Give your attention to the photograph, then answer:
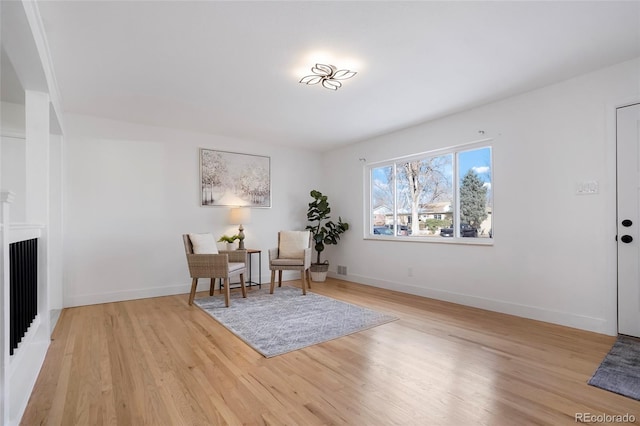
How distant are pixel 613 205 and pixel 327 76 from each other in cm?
277

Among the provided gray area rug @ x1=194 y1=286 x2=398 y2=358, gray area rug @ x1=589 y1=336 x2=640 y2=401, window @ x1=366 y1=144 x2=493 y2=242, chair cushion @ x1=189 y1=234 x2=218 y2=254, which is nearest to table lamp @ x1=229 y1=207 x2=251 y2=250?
chair cushion @ x1=189 y1=234 x2=218 y2=254

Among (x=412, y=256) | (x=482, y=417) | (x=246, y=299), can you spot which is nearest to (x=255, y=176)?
(x=246, y=299)

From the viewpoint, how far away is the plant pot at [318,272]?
5.46 metres

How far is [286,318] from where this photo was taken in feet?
11.0

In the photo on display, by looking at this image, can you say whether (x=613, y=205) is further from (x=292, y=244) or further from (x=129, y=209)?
(x=129, y=209)

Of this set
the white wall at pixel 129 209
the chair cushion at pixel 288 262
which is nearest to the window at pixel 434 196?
the chair cushion at pixel 288 262

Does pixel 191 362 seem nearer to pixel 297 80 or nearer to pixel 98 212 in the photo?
pixel 297 80

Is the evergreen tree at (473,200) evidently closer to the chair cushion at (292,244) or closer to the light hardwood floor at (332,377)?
the light hardwood floor at (332,377)

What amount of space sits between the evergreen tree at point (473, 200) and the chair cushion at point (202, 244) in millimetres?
3324

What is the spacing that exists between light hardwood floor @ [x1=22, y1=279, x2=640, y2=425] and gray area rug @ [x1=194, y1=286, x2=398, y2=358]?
0.13 m

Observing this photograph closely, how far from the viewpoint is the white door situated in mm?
2695

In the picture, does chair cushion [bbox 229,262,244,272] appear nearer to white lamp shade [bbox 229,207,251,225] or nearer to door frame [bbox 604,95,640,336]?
white lamp shade [bbox 229,207,251,225]

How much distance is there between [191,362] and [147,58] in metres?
2.43

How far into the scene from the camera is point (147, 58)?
263 cm
